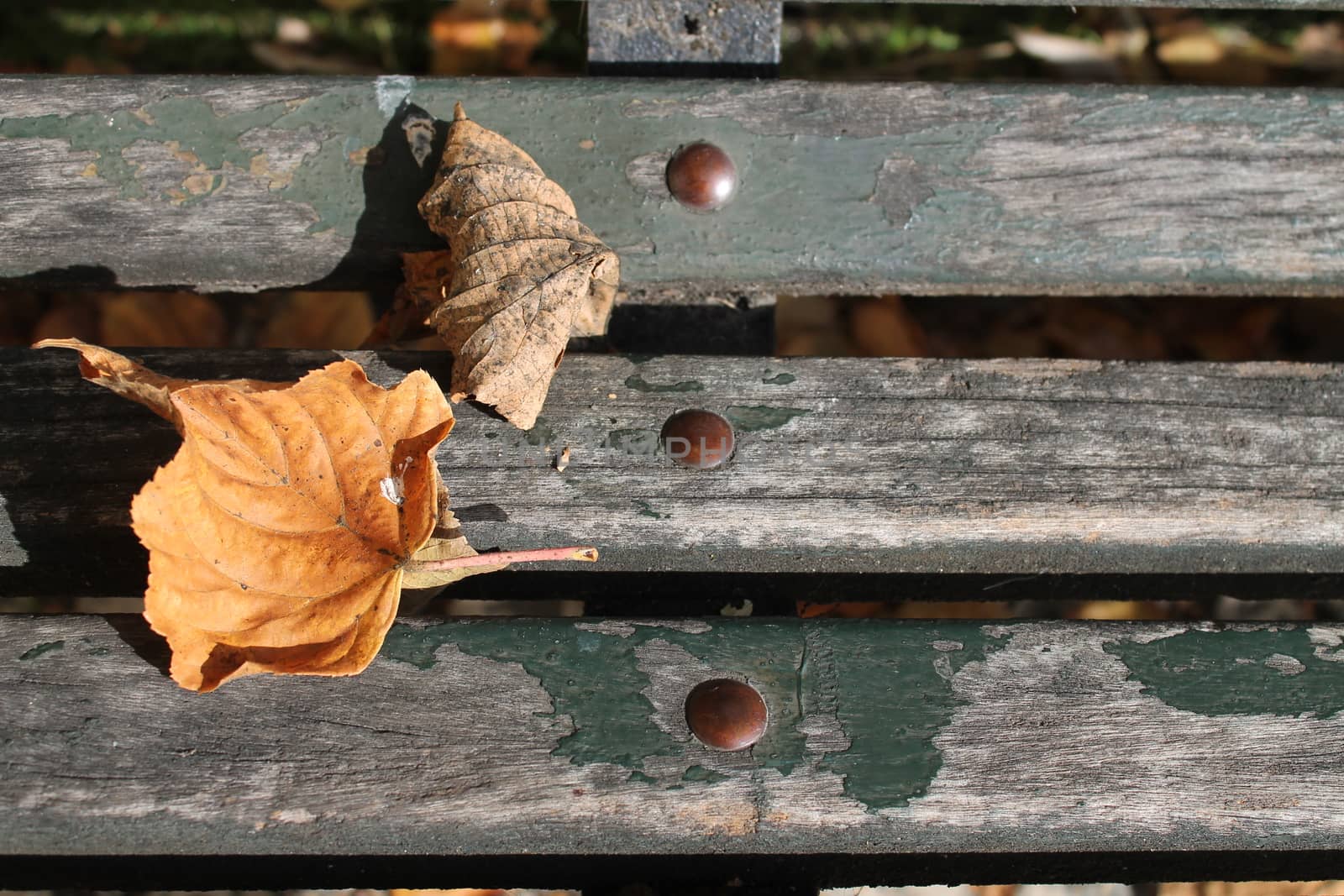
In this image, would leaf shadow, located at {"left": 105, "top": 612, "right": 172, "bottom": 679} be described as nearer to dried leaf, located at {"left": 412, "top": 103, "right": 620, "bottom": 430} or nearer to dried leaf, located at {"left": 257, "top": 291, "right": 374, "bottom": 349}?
dried leaf, located at {"left": 412, "top": 103, "right": 620, "bottom": 430}

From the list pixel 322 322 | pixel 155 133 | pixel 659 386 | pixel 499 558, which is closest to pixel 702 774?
pixel 499 558

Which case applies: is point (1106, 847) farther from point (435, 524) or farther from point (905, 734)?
point (435, 524)

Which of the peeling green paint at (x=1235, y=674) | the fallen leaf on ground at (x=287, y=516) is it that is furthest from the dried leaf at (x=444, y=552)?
the peeling green paint at (x=1235, y=674)

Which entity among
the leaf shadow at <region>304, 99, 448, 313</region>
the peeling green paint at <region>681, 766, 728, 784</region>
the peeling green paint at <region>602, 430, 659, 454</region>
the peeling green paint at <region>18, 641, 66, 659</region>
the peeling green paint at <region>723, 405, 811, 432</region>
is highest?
the leaf shadow at <region>304, 99, 448, 313</region>

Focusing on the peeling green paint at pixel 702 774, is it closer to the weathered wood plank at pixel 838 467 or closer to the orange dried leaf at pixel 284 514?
the weathered wood plank at pixel 838 467

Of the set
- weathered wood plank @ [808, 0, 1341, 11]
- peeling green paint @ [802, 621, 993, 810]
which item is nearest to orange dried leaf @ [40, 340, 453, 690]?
peeling green paint @ [802, 621, 993, 810]

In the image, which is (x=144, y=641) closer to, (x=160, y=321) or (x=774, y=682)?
(x=774, y=682)

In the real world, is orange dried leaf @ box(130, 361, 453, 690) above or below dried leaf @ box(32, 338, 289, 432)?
below
